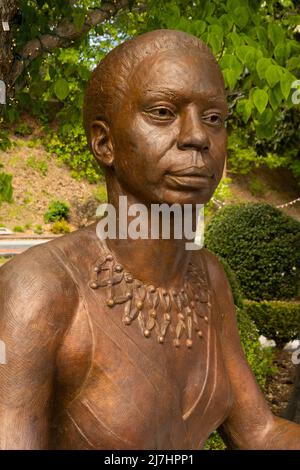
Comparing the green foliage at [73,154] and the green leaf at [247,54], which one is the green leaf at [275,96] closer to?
the green leaf at [247,54]

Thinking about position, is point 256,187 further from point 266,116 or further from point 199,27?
point 199,27

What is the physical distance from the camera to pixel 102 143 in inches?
62.1

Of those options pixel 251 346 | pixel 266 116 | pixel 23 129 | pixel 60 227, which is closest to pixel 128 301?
pixel 266 116

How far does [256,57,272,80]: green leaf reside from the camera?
265 centimetres

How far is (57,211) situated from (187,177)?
14.2 m

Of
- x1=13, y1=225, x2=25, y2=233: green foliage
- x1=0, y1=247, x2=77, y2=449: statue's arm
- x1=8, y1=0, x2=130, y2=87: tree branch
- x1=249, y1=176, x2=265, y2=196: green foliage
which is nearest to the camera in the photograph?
x1=0, y1=247, x2=77, y2=449: statue's arm

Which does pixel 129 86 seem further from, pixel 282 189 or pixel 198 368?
pixel 282 189

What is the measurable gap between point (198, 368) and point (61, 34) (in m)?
2.09

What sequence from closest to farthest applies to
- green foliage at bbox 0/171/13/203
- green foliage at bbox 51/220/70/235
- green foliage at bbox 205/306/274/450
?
green foliage at bbox 0/171/13/203, green foliage at bbox 205/306/274/450, green foliage at bbox 51/220/70/235

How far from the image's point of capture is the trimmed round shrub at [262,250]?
8.14 m

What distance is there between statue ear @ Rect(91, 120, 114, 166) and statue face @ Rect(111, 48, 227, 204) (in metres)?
0.06

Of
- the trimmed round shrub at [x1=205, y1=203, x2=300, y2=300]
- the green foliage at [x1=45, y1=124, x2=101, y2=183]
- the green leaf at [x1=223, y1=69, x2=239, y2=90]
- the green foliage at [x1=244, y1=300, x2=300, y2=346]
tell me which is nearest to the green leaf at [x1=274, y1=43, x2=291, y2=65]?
the green leaf at [x1=223, y1=69, x2=239, y2=90]

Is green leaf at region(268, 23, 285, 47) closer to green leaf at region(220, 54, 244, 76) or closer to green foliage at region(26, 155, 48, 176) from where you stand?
green leaf at region(220, 54, 244, 76)

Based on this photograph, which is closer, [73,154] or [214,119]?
[214,119]
